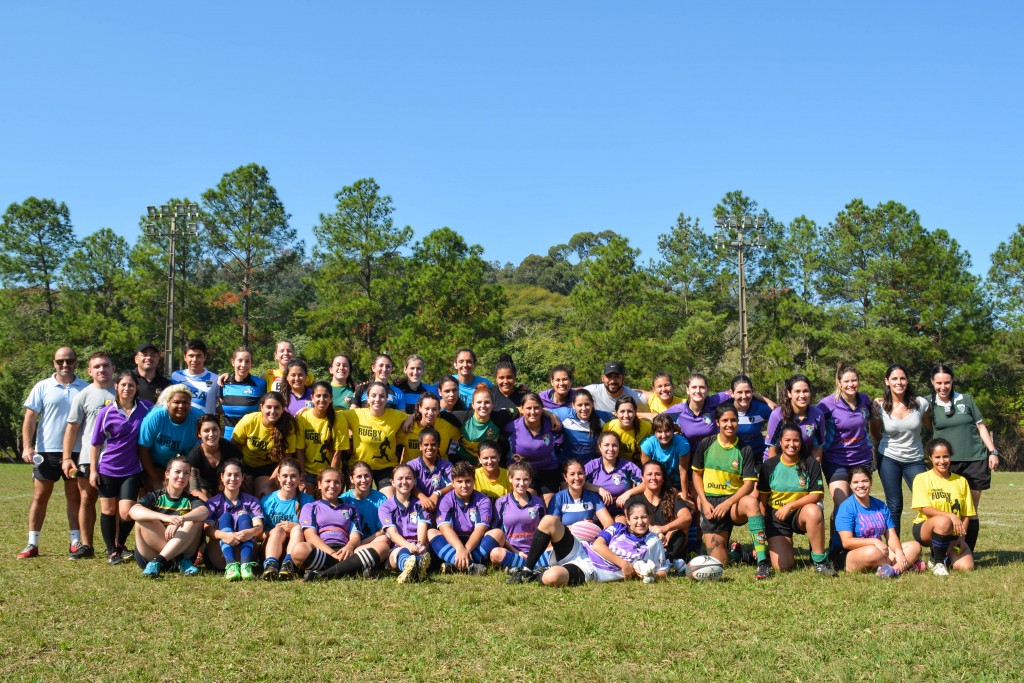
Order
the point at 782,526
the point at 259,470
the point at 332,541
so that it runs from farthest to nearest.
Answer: the point at 259,470, the point at 782,526, the point at 332,541

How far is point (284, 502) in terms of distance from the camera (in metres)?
6.82

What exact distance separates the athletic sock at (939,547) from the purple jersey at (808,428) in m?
1.11

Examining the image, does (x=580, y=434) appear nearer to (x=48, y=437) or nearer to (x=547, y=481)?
(x=547, y=481)

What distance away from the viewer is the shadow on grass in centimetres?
713

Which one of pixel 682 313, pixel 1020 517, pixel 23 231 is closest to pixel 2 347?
pixel 23 231

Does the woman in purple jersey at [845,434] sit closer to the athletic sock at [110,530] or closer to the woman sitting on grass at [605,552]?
the woman sitting on grass at [605,552]

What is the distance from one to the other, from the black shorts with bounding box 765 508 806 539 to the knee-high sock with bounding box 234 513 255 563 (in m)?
4.01

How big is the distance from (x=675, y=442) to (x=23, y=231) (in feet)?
132

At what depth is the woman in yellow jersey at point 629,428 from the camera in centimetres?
744

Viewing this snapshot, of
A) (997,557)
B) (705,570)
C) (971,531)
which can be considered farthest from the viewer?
(997,557)

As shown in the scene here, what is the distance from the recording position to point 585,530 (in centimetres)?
680

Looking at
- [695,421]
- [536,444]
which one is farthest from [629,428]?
[536,444]

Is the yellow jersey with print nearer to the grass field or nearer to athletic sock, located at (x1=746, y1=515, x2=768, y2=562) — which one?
the grass field

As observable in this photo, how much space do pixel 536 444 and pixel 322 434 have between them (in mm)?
1799
